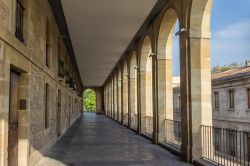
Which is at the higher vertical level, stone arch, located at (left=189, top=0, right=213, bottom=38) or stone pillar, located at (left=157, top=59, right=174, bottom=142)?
stone arch, located at (left=189, top=0, right=213, bottom=38)

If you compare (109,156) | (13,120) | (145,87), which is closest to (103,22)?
(145,87)

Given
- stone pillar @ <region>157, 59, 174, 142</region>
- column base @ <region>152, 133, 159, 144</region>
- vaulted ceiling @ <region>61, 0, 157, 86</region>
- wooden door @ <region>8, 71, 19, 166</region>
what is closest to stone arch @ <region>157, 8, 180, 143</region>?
stone pillar @ <region>157, 59, 174, 142</region>

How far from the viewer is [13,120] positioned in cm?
596

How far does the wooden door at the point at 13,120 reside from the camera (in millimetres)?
5770

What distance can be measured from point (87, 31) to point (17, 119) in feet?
24.3

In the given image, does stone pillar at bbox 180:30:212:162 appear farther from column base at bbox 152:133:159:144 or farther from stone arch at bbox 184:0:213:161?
column base at bbox 152:133:159:144

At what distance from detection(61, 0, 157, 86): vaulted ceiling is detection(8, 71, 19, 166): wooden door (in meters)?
4.23

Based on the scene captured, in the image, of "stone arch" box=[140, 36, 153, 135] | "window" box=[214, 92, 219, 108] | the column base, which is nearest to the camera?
the column base

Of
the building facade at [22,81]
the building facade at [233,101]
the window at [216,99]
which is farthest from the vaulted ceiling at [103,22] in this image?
the window at [216,99]

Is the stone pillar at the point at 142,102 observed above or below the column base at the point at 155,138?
above

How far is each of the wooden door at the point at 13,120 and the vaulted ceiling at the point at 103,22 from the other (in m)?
4.23

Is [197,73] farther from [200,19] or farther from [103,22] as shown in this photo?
[103,22]

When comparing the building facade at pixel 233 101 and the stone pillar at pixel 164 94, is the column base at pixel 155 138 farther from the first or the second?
the building facade at pixel 233 101

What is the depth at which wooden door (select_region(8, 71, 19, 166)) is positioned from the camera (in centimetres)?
577
